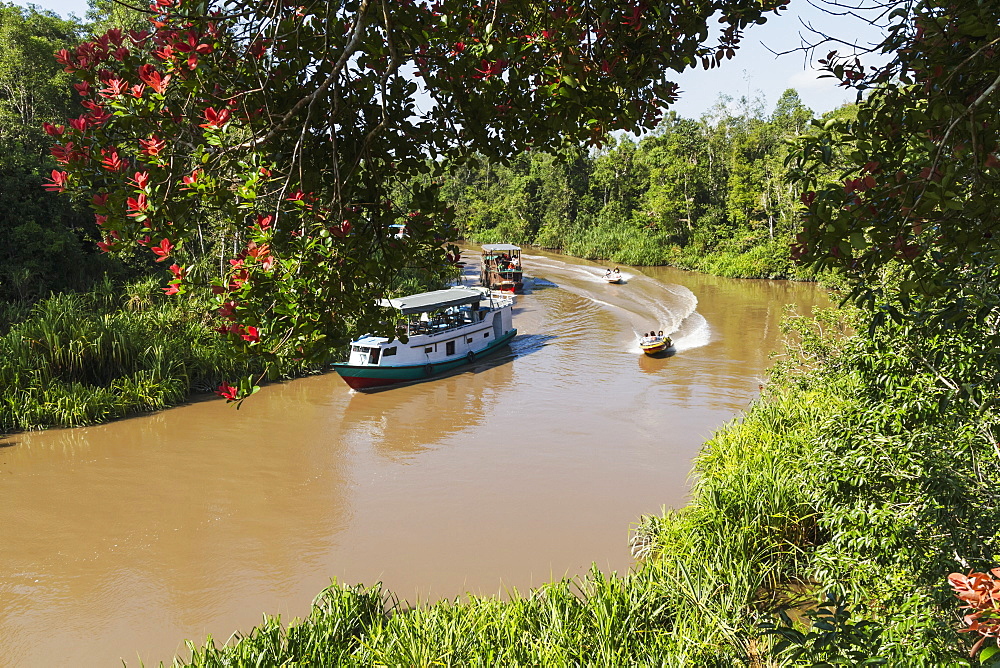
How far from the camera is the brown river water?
321 inches

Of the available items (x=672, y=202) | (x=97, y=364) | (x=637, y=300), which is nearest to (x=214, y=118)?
(x=97, y=364)

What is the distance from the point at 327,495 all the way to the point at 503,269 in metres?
21.4

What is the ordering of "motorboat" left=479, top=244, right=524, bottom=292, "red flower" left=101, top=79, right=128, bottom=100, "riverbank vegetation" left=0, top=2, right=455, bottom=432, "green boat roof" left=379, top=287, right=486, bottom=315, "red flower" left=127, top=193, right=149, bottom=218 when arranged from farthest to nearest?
"motorboat" left=479, top=244, right=524, bottom=292 < "green boat roof" left=379, top=287, right=486, bottom=315 < "riverbank vegetation" left=0, top=2, right=455, bottom=432 < "red flower" left=101, top=79, right=128, bottom=100 < "red flower" left=127, top=193, right=149, bottom=218

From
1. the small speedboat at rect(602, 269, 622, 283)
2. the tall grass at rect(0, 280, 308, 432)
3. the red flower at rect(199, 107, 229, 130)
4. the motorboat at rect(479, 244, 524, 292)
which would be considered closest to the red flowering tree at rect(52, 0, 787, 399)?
the red flower at rect(199, 107, 229, 130)

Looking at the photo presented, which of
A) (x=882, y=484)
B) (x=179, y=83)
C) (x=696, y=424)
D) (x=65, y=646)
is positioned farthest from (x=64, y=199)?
(x=882, y=484)

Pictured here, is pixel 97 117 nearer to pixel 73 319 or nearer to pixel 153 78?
pixel 153 78

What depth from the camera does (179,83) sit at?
123 inches

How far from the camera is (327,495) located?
36.1 feet

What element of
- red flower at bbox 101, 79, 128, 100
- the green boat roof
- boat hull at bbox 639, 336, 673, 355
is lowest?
boat hull at bbox 639, 336, 673, 355

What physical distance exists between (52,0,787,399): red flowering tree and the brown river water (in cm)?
580

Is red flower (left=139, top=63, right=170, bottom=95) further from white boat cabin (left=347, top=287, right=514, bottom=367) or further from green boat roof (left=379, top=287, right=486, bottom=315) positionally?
green boat roof (left=379, top=287, right=486, bottom=315)

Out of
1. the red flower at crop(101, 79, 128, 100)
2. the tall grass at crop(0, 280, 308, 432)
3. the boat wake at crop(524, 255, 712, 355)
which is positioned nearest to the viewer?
the red flower at crop(101, 79, 128, 100)

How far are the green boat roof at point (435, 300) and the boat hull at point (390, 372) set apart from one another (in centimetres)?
146

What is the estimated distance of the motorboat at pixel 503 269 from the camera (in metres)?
30.9
